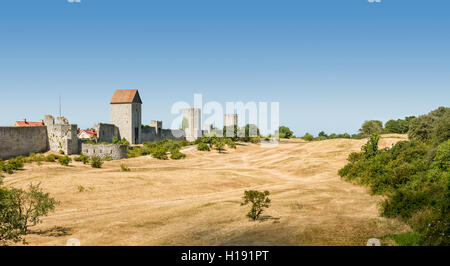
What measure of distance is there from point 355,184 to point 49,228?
70.4ft

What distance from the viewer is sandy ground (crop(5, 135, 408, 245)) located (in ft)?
38.4

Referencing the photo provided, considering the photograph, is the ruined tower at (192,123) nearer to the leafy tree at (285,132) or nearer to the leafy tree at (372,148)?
the leafy tree at (285,132)

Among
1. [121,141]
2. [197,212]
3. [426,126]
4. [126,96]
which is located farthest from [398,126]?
[197,212]

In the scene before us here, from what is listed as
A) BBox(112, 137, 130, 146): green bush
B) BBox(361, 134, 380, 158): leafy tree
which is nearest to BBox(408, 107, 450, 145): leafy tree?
BBox(361, 134, 380, 158): leafy tree

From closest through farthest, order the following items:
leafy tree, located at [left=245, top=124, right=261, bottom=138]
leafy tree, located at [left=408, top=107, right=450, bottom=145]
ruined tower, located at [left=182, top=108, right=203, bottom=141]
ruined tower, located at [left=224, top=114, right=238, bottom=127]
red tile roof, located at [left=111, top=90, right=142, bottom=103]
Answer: leafy tree, located at [left=408, top=107, right=450, bottom=145]
red tile roof, located at [left=111, top=90, right=142, bottom=103]
leafy tree, located at [left=245, top=124, right=261, bottom=138]
ruined tower, located at [left=182, top=108, right=203, bottom=141]
ruined tower, located at [left=224, top=114, right=238, bottom=127]

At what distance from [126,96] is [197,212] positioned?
49691 millimetres

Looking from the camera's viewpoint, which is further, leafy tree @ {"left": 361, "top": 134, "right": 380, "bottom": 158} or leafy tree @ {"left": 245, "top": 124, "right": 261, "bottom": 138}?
leafy tree @ {"left": 245, "top": 124, "right": 261, "bottom": 138}

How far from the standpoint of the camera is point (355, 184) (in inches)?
973

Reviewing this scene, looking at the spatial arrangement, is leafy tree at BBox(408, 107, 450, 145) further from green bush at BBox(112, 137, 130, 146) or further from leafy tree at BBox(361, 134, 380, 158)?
green bush at BBox(112, 137, 130, 146)

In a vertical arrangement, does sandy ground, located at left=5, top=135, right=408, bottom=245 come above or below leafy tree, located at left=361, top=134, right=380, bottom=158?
below

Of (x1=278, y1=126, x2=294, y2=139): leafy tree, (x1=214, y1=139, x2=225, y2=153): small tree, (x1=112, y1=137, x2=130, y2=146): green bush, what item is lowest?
(x1=214, y1=139, x2=225, y2=153): small tree

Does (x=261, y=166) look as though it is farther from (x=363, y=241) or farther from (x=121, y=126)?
(x=121, y=126)

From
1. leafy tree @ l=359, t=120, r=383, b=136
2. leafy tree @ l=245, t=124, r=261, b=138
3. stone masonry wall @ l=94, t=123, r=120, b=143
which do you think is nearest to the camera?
stone masonry wall @ l=94, t=123, r=120, b=143
